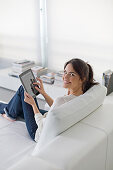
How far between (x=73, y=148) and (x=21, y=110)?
126 cm

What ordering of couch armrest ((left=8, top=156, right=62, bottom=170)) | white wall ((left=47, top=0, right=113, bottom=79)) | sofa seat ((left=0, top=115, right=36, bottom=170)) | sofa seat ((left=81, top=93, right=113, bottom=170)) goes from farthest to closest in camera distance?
white wall ((left=47, top=0, right=113, bottom=79)), sofa seat ((left=0, top=115, right=36, bottom=170)), sofa seat ((left=81, top=93, right=113, bottom=170)), couch armrest ((left=8, top=156, right=62, bottom=170))

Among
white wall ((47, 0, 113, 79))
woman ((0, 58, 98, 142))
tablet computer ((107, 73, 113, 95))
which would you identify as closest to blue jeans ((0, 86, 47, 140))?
woman ((0, 58, 98, 142))

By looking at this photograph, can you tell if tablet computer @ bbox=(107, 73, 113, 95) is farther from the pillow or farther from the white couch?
the pillow

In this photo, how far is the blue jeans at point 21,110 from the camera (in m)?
2.45

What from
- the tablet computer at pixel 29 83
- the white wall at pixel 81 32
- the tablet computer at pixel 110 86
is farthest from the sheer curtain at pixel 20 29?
the tablet computer at pixel 29 83

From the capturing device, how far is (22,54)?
16.8 ft

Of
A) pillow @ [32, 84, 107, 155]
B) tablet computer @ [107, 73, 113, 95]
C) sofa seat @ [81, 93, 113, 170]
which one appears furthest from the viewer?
tablet computer @ [107, 73, 113, 95]

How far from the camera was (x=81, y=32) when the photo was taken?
414 cm

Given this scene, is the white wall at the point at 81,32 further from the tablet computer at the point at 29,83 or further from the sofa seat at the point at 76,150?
the sofa seat at the point at 76,150

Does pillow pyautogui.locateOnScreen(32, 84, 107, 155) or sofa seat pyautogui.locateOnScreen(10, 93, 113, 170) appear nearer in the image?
sofa seat pyautogui.locateOnScreen(10, 93, 113, 170)

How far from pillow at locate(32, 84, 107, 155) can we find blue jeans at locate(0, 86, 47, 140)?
1.78 feet

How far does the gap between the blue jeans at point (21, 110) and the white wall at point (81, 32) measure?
1649 mm

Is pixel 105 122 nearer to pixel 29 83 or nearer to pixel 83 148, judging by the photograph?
pixel 83 148

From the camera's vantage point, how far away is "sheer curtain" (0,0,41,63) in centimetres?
473
